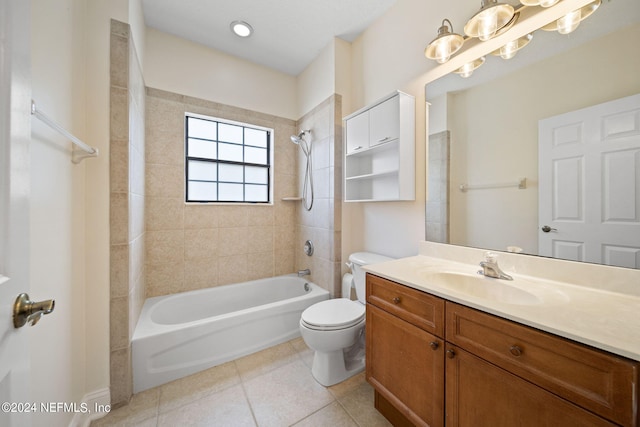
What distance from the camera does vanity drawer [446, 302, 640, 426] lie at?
57cm

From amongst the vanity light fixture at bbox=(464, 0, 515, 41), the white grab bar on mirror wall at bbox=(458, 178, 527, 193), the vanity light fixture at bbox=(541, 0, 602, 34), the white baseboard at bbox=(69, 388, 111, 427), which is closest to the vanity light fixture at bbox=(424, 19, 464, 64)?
the vanity light fixture at bbox=(464, 0, 515, 41)

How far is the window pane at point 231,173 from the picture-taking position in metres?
2.54

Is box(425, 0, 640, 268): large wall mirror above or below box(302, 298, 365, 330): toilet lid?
above

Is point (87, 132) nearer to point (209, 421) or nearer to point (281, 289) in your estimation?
point (209, 421)

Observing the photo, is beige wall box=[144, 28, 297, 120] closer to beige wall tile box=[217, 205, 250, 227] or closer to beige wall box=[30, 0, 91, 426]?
beige wall box=[30, 0, 91, 426]

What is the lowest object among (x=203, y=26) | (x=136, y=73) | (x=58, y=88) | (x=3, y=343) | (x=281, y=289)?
(x=281, y=289)

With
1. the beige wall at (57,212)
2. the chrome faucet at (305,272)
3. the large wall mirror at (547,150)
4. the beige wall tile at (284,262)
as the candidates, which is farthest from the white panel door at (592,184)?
the beige wall tile at (284,262)

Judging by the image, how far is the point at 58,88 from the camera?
3.42ft

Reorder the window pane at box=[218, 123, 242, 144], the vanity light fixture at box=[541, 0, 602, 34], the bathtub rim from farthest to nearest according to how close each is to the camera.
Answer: the window pane at box=[218, 123, 242, 144] → the bathtub rim → the vanity light fixture at box=[541, 0, 602, 34]

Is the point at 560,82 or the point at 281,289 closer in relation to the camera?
the point at 560,82

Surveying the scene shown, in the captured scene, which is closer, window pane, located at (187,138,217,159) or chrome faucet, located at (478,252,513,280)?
chrome faucet, located at (478,252,513,280)

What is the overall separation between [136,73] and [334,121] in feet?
5.11

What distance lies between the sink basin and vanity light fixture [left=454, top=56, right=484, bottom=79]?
1.21 m

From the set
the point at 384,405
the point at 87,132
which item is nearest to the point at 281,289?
the point at 384,405
